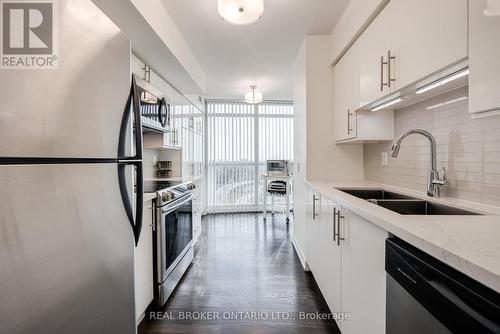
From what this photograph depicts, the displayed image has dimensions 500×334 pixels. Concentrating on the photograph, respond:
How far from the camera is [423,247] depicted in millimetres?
659

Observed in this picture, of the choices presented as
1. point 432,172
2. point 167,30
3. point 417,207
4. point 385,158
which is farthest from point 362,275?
point 167,30

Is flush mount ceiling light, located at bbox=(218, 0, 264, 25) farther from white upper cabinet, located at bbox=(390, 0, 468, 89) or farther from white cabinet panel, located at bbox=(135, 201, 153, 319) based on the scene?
white cabinet panel, located at bbox=(135, 201, 153, 319)

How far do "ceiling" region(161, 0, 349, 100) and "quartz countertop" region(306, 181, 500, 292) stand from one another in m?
1.79

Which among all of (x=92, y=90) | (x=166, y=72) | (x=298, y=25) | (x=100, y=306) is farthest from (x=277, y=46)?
(x=100, y=306)

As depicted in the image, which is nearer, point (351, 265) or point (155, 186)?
point (351, 265)

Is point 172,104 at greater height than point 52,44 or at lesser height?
greater

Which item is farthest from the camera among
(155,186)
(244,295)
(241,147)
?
(241,147)

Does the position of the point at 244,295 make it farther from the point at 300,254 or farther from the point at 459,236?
the point at 459,236

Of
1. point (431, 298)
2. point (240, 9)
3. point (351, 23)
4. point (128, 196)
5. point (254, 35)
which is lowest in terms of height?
point (431, 298)

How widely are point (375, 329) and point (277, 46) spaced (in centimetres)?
268

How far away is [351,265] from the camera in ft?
3.98

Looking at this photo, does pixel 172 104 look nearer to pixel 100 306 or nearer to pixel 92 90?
pixel 92 90
